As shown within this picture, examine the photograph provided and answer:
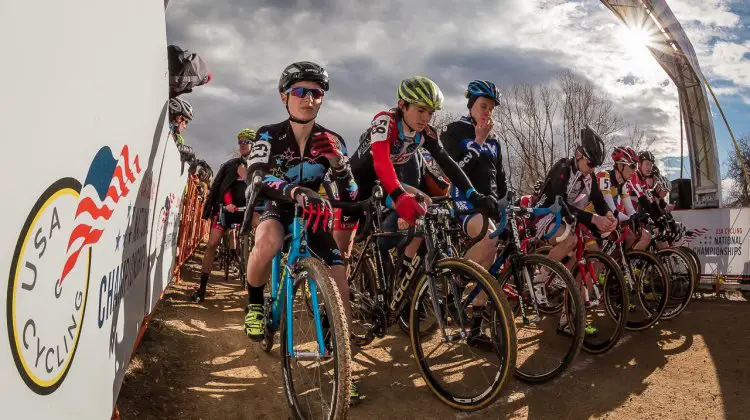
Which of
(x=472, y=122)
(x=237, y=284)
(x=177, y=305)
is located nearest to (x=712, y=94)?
(x=472, y=122)

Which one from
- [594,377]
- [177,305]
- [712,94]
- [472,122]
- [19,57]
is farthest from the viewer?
[712,94]

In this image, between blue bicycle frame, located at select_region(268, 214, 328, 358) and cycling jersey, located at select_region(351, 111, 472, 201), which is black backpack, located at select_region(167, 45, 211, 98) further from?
blue bicycle frame, located at select_region(268, 214, 328, 358)

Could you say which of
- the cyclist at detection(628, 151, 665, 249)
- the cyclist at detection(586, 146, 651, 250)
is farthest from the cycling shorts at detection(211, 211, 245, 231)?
the cyclist at detection(628, 151, 665, 249)

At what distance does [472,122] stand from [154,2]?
133 inches

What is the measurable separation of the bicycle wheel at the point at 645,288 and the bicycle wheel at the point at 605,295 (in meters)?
0.49

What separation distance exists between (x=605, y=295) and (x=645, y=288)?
1388 millimetres

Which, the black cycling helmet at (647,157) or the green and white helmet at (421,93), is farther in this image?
the black cycling helmet at (647,157)

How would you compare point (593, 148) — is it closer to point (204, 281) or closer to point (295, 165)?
point (295, 165)

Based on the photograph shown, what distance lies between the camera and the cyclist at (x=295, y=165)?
10.8ft

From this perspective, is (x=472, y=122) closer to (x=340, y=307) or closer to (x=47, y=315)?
(x=340, y=307)

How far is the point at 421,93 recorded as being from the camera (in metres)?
3.93

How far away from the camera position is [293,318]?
297 centimetres

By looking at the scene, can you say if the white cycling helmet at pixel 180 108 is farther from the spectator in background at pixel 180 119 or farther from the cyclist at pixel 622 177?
the cyclist at pixel 622 177

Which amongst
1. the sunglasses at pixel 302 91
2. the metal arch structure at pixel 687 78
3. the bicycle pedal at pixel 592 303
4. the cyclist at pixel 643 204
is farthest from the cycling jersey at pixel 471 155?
the metal arch structure at pixel 687 78
